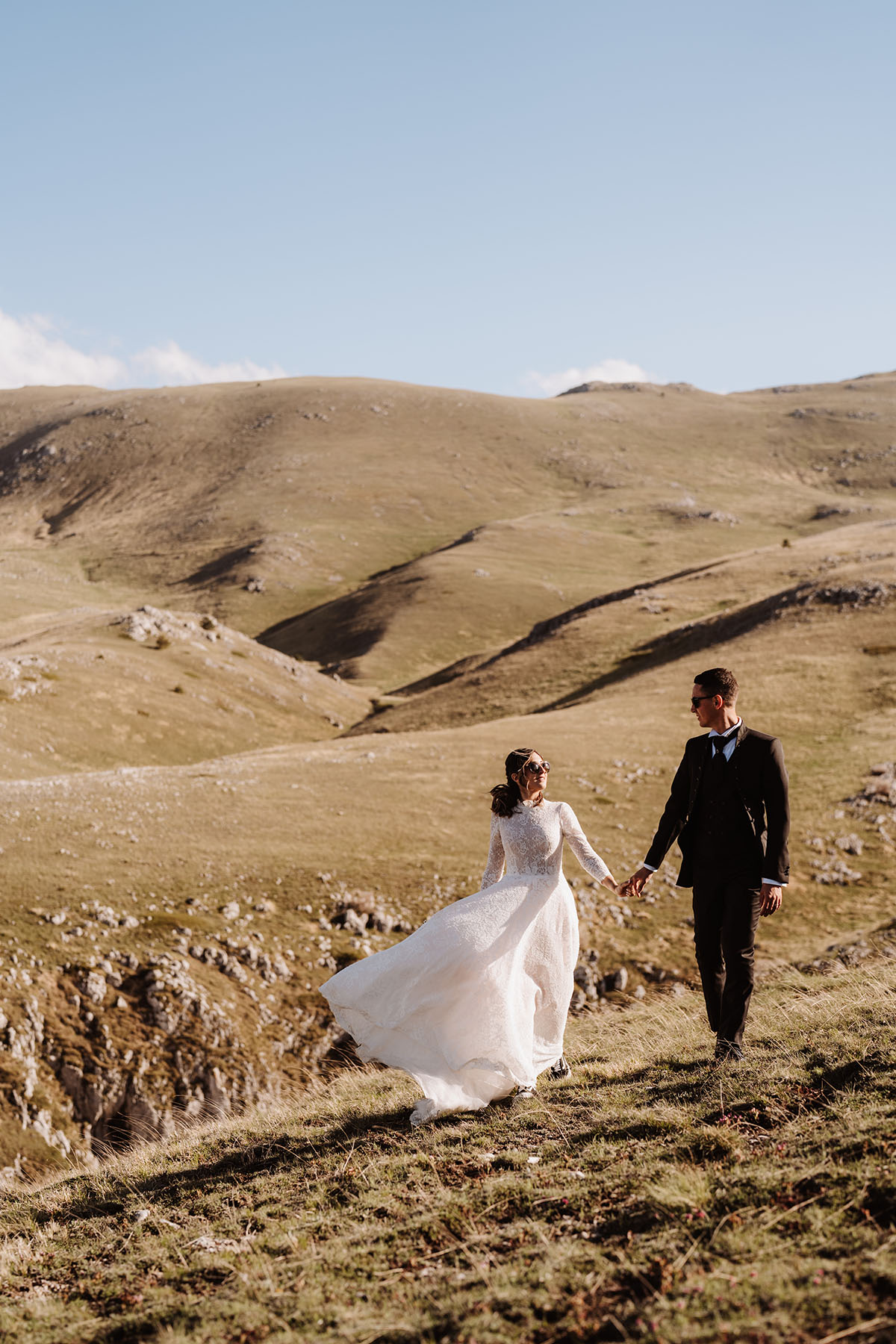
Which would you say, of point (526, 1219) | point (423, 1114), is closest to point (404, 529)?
point (423, 1114)

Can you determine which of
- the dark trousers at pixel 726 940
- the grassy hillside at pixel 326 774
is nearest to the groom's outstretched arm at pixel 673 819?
the dark trousers at pixel 726 940

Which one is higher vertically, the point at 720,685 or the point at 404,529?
the point at 404,529

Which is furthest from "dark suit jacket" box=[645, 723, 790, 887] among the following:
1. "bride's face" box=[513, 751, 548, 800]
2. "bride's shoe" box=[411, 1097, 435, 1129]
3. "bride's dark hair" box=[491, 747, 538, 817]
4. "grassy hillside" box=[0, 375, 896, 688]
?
"grassy hillside" box=[0, 375, 896, 688]

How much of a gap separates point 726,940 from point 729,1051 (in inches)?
50.1

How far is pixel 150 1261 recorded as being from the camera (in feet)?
24.1

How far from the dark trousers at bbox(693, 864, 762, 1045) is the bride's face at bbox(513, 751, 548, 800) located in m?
1.91

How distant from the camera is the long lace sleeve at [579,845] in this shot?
10.1m

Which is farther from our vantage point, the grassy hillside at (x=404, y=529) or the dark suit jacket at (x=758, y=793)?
the grassy hillside at (x=404, y=529)

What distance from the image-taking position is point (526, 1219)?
6.91m

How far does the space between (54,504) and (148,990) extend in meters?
194

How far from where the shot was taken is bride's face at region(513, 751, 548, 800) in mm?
10289

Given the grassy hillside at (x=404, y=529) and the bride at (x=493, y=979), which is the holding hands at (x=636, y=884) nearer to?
the bride at (x=493, y=979)

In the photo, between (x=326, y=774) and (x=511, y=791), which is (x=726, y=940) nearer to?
(x=511, y=791)

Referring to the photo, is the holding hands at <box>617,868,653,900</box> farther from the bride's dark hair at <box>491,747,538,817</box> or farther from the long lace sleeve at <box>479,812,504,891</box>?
the bride's dark hair at <box>491,747,538,817</box>
